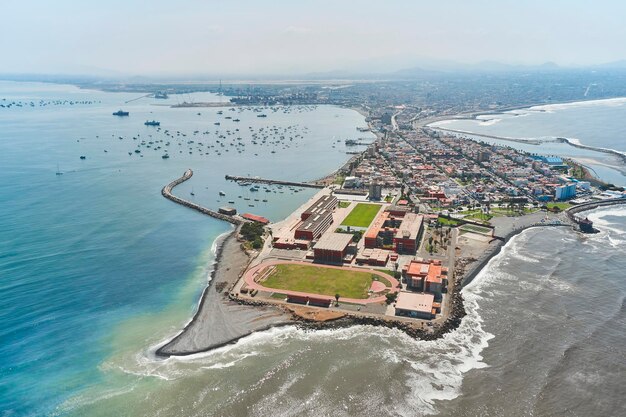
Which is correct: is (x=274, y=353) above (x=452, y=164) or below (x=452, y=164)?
below

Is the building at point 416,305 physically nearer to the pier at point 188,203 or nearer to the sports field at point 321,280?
the sports field at point 321,280

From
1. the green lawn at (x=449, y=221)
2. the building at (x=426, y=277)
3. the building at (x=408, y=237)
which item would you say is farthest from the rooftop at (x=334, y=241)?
the green lawn at (x=449, y=221)

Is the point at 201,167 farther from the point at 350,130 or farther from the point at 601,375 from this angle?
the point at 601,375

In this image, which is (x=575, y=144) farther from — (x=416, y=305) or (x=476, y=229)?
(x=416, y=305)

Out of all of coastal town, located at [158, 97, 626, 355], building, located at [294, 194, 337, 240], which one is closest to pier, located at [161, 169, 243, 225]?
coastal town, located at [158, 97, 626, 355]

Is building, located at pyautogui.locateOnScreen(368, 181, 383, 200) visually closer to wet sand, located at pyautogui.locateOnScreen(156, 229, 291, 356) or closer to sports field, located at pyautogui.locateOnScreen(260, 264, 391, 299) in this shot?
sports field, located at pyautogui.locateOnScreen(260, 264, 391, 299)

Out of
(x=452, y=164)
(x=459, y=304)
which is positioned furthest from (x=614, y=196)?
(x=459, y=304)
